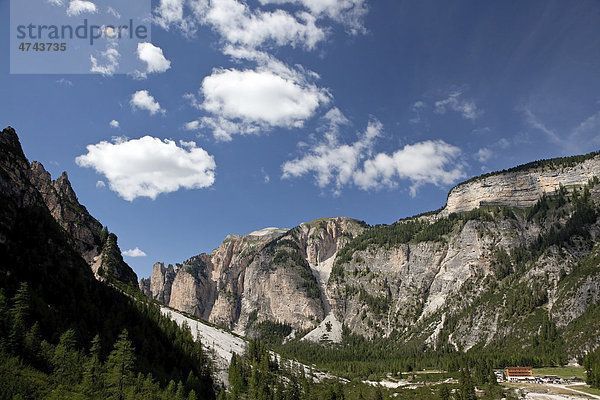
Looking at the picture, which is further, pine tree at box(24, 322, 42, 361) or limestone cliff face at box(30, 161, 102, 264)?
limestone cliff face at box(30, 161, 102, 264)

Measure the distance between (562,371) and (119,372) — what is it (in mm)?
142293

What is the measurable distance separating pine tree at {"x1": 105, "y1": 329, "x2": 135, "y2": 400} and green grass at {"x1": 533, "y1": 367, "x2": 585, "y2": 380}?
129325mm

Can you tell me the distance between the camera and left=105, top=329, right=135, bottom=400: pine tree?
218ft

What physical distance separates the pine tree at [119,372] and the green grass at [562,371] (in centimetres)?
12932

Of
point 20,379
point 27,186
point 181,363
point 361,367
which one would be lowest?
point 361,367

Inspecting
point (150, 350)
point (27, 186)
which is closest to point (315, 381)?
point (150, 350)

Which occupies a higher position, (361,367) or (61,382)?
(61,382)

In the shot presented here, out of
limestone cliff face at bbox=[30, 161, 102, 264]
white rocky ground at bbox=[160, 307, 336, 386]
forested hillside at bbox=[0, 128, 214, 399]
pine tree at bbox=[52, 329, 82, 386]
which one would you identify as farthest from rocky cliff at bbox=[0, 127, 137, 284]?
pine tree at bbox=[52, 329, 82, 386]

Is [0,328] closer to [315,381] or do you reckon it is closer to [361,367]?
[315,381]

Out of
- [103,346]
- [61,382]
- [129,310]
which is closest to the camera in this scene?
[61,382]

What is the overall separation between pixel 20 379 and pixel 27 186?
237ft

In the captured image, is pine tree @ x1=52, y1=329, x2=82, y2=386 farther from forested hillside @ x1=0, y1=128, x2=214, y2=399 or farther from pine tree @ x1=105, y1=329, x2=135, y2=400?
pine tree @ x1=105, y1=329, x2=135, y2=400

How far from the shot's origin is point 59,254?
357 ft

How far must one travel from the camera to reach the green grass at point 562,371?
12600 cm
